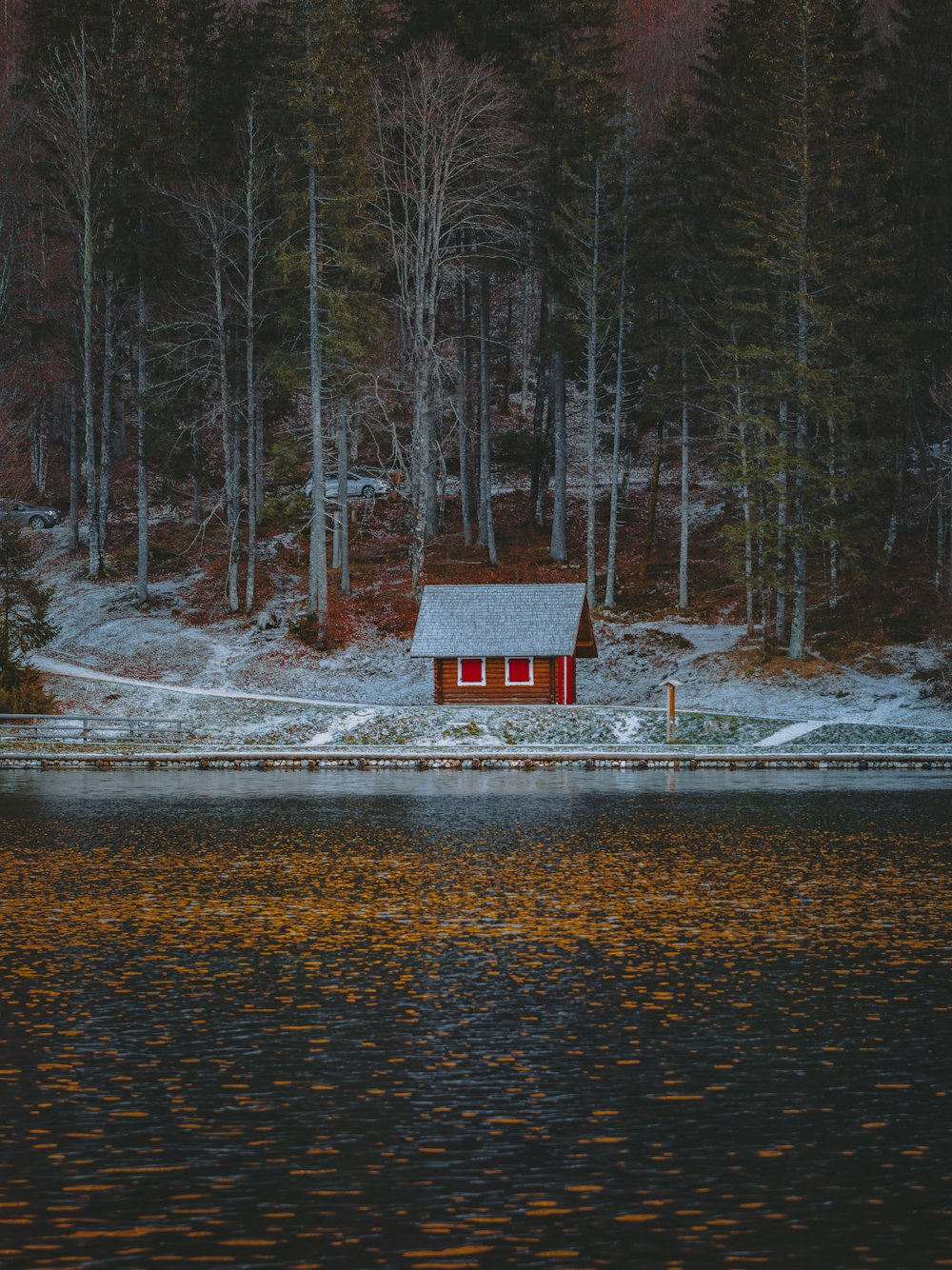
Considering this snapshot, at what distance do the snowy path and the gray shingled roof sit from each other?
12.6 feet

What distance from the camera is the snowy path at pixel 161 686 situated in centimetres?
5028

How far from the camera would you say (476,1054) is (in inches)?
504

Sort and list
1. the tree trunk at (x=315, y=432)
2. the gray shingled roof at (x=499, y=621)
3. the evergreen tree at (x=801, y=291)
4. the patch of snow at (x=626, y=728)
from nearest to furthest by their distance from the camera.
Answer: the patch of snow at (x=626, y=728) < the evergreen tree at (x=801, y=291) < the gray shingled roof at (x=499, y=621) < the tree trunk at (x=315, y=432)

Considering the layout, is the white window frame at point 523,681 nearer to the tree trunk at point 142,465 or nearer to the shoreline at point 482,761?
the shoreline at point 482,761

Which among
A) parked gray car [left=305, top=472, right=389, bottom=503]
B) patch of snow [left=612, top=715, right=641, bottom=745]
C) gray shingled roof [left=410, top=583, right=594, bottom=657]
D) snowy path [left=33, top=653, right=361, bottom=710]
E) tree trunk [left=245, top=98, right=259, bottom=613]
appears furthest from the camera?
parked gray car [left=305, top=472, right=389, bottom=503]

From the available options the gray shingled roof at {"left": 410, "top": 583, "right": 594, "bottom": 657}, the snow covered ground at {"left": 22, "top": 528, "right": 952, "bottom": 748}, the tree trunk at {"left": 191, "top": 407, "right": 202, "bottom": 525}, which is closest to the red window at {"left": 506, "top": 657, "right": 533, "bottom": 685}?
the gray shingled roof at {"left": 410, "top": 583, "right": 594, "bottom": 657}

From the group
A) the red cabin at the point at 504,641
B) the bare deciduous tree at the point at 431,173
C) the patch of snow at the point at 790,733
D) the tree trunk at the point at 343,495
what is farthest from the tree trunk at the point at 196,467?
the patch of snow at the point at 790,733

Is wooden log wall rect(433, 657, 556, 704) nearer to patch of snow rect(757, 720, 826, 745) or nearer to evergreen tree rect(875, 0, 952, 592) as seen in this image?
patch of snow rect(757, 720, 826, 745)

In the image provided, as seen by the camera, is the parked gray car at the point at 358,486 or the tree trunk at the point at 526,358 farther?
the tree trunk at the point at 526,358

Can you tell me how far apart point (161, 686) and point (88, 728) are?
6263mm

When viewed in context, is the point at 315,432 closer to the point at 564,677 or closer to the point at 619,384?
the point at 619,384

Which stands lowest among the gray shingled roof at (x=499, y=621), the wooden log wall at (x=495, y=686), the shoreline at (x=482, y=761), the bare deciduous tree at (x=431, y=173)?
the shoreline at (x=482, y=761)

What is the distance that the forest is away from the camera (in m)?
53.4

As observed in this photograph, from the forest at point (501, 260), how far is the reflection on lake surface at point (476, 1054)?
30442 millimetres
